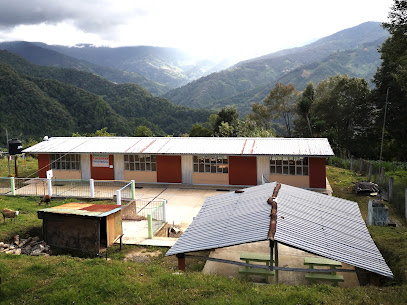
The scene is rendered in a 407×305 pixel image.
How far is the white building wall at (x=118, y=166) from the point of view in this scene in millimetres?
22688

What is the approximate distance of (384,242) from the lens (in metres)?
10.9

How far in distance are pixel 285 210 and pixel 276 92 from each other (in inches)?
1910

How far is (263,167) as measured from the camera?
821 inches

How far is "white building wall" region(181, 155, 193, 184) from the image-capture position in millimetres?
21844

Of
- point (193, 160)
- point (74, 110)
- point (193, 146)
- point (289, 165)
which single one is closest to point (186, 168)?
point (193, 160)

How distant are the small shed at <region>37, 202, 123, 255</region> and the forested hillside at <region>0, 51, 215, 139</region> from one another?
173 feet

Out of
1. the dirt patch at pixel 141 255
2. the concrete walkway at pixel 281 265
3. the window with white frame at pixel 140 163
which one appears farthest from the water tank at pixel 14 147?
the concrete walkway at pixel 281 265

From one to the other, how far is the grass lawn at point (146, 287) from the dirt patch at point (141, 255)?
3.24ft

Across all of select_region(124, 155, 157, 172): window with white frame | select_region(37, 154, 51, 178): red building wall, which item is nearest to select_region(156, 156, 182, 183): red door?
select_region(124, 155, 157, 172): window with white frame

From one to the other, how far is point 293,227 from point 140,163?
15.0 metres

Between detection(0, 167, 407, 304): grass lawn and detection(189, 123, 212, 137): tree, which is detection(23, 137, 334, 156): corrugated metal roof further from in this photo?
detection(189, 123, 212, 137): tree

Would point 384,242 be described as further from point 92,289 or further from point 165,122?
point 165,122

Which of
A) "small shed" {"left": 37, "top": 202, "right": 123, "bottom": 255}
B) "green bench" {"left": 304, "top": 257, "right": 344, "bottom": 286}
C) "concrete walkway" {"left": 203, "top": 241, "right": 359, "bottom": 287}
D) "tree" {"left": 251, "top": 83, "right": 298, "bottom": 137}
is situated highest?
"tree" {"left": 251, "top": 83, "right": 298, "bottom": 137}

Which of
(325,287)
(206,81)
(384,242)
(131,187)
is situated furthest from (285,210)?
(206,81)
